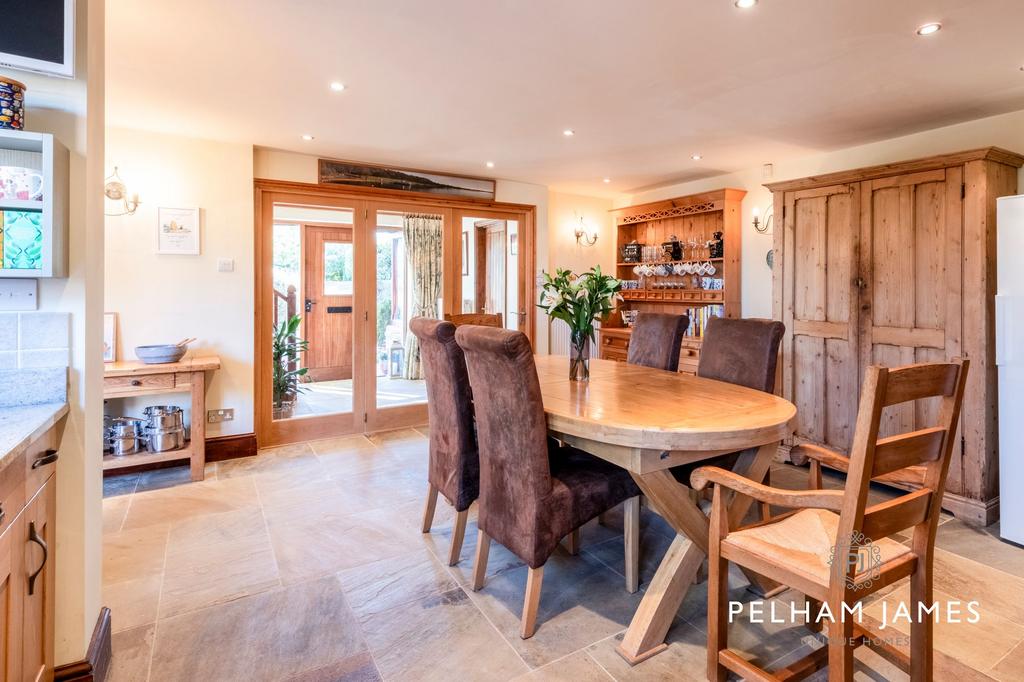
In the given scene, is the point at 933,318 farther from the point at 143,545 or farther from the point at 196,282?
the point at 196,282

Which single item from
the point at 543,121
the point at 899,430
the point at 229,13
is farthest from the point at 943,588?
the point at 229,13

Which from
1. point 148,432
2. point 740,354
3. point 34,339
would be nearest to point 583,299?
point 740,354

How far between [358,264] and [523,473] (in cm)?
327

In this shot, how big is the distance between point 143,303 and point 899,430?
5.23 m

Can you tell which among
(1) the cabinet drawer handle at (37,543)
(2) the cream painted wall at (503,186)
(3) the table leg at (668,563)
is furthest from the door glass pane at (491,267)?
(1) the cabinet drawer handle at (37,543)

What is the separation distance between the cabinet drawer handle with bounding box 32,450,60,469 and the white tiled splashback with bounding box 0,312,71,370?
26cm

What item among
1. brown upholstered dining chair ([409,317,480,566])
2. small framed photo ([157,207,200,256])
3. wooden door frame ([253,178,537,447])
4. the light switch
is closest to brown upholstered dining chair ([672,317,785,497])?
brown upholstered dining chair ([409,317,480,566])

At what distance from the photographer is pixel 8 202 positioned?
138cm

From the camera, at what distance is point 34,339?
149cm

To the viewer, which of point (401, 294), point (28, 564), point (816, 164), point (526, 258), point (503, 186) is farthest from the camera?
point (526, 258)

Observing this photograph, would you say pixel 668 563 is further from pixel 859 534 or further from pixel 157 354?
pixel 157 354

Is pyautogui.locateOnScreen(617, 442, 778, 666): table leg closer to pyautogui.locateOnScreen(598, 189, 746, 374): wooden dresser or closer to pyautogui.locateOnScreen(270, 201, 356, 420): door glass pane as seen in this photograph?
pyautogui.locateOnScreen(598, 189, 746, 374): wooden dresser

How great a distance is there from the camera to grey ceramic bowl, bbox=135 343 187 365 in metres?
3.47

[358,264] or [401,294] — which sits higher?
[358,264]
